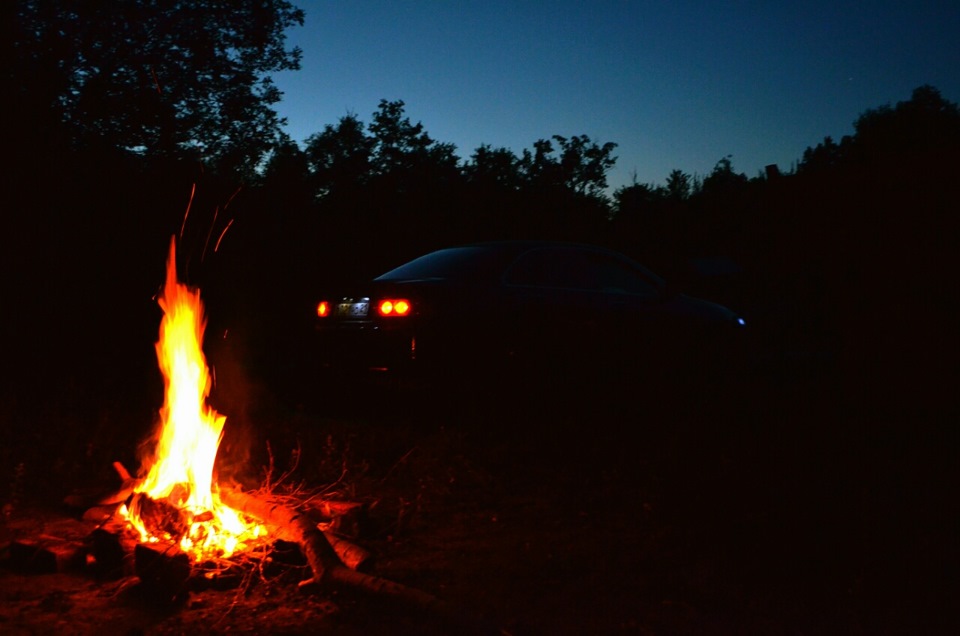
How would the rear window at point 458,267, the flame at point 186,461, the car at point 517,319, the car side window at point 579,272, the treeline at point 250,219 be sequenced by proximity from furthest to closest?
1. the treeline at point 250,219
2. the car side window at point 579,272
3. the rear window at point 458,267
4. the car at point 517,319
5. the flame at point 186,461

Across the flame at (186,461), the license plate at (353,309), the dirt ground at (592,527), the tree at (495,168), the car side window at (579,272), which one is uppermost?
the tree at (495,168)

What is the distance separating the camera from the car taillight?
7.14 m

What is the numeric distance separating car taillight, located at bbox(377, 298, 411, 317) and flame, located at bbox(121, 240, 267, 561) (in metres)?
1.87

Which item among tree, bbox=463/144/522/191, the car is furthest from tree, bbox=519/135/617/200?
the car

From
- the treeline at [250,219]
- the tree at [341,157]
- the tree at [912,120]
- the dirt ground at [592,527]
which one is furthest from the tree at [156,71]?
the tree at [912,120]

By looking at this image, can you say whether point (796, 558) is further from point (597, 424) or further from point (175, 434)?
point (175, 434)

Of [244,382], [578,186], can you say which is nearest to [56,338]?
[244,382]

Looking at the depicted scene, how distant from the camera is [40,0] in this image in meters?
13.7

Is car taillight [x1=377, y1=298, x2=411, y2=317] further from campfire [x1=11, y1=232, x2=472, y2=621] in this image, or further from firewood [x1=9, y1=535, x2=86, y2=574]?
firewood [x1=9, y1=535, x2=86, y2=574]

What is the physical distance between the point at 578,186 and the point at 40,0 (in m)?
14.0

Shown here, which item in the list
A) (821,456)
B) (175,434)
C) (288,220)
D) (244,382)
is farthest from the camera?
(288,220)

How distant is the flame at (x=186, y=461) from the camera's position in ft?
15.3

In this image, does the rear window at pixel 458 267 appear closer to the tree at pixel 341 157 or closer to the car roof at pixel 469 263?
the car roof at pixel 469 263

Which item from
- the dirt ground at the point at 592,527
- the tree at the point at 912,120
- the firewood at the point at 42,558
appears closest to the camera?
the dirt ground at the point at 592,527
